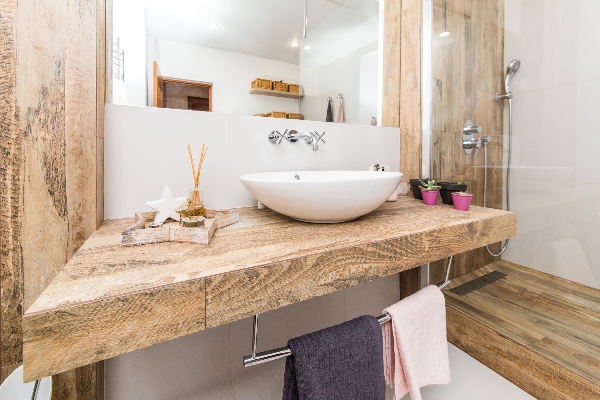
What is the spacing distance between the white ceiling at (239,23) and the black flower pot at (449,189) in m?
0.93

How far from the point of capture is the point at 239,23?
1.24 m

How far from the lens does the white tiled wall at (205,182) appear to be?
3.23 feet

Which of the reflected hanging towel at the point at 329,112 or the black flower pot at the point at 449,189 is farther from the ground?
the reflected hanging towel at the point at 329,112

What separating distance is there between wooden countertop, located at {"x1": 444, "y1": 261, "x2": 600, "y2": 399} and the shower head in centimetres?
108

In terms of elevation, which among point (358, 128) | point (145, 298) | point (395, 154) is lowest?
point (145, 298)

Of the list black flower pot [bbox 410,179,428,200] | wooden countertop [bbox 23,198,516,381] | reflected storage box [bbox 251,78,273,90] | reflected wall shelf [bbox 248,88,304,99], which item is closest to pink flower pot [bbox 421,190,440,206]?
black flower pot [bbox 410,179,428,200]

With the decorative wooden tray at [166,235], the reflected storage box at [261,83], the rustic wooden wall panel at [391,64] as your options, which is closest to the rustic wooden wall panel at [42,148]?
the decorative wooden tray at [166,235]

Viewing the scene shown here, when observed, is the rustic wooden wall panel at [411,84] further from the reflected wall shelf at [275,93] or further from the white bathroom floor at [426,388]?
the white bathroom floor at [426,388]

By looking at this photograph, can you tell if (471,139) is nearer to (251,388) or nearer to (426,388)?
(426,388)

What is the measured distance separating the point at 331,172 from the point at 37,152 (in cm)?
98

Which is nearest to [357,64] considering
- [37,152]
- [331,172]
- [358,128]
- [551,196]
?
[358,128]

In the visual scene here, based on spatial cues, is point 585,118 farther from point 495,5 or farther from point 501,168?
point 495,5

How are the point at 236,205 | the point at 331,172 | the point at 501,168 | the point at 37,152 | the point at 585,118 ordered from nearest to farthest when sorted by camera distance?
the point at 37,152
the point at 236,205
the point at 331,172
the point at 585,118
the point at 501,168

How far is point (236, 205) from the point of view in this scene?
1171 millimetres
